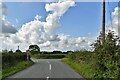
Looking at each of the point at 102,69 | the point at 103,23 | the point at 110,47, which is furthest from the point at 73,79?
the point at 103,23

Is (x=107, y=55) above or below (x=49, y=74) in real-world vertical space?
above

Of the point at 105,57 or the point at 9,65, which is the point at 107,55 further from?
the point at 9,65

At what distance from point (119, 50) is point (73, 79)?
12.3 ft

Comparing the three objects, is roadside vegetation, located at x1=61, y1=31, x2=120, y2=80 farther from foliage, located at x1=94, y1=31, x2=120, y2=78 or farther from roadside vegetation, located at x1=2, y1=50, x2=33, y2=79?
roadside vegetation, located at x1=2, y1=50, x2=33, y2=79

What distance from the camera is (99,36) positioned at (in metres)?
24.2

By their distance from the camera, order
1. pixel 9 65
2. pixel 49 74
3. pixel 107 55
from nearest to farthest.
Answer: pixel 107 55
pixel 49 74
pixel 9 65

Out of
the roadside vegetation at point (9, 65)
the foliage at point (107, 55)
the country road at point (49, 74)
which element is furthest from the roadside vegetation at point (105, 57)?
the roadside vegetation at point (9, 65)

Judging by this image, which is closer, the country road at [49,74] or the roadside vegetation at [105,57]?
the roadside vegetation at [105,57]

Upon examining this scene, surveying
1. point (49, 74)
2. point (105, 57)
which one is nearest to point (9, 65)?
point (49, 74)

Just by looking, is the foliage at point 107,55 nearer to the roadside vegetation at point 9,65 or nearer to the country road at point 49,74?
the country road at point 49,74

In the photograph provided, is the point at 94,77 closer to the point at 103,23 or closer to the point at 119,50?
the point at 119,50

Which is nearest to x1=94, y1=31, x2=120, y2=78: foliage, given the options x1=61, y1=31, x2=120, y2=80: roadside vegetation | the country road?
x1=61, y1=31, x2=120, y2=80: roadside vegetation

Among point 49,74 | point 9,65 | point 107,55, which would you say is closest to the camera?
point 107,55

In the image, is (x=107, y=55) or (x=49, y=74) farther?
(x=49, y=74)
